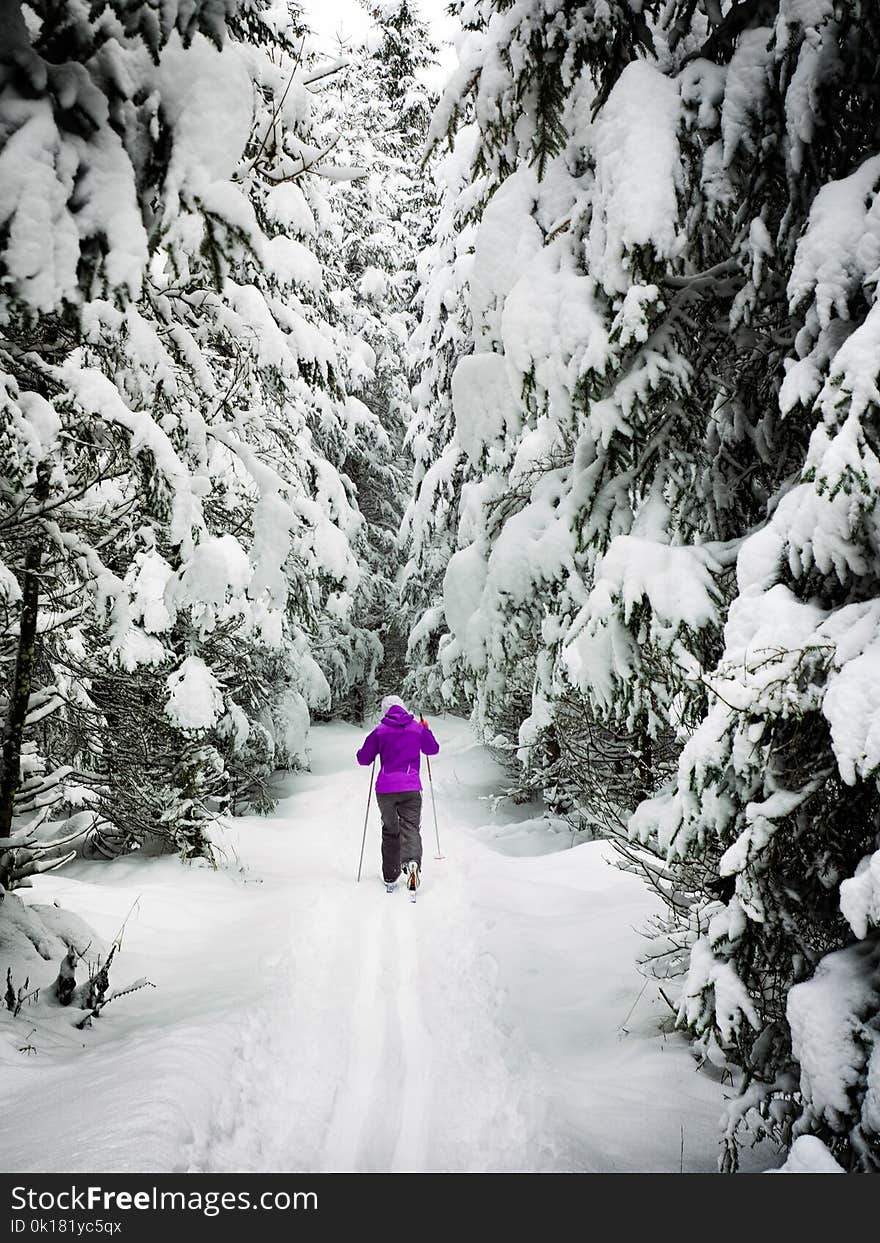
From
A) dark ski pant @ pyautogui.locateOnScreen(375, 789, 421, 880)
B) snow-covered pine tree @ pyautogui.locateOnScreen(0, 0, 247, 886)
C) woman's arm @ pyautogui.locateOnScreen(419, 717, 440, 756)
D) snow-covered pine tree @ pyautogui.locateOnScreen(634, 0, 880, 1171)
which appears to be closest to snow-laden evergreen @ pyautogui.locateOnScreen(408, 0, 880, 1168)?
snow-covered pine tree @ pyautogui.locateOnScreen(634, 0, 880, 1171)

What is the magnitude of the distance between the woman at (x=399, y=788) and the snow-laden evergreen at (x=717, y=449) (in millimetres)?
4132

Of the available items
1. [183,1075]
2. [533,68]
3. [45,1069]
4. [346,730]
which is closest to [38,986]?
[45,1069]

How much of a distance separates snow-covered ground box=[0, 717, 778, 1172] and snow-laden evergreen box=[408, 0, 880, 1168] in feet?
2.26

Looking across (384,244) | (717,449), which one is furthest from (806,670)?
(384,244)

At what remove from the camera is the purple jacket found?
27.5ft

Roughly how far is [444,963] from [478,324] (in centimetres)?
496

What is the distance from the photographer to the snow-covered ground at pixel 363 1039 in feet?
11.1

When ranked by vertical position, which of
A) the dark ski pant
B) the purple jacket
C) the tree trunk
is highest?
the tree trunk

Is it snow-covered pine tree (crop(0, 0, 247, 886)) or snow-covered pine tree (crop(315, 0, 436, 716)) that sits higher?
snow-covered pine tree (crop(315, 0, 436, 716))

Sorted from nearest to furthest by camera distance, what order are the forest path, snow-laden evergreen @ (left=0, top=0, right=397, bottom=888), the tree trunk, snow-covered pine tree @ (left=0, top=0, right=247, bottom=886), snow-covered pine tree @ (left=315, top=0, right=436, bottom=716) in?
1. snow-covered pine tree @ (left=0, top=0, right=247, bottom=886)
2. snow-laden evergreen @ (left=0, top=0, right=397, bottom=888)
3. the forest path
4. the tree trunk
5. snow-covered pine tree @ (left=315, top=0, right=436, bottom=716)

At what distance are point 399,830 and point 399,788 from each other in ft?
1.57

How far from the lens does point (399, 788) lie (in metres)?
8.34

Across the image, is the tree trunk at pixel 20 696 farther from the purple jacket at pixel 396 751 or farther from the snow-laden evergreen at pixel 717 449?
the purple jacket at pixel 396 751

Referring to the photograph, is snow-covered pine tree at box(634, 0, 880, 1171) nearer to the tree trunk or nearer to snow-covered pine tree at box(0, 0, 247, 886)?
snow-covered pine tree at box(0, 0, 247, 886)
